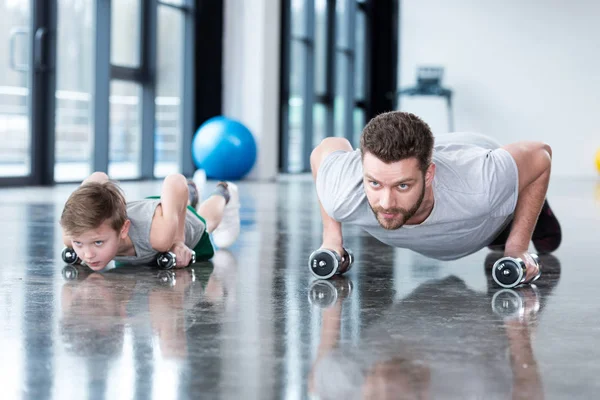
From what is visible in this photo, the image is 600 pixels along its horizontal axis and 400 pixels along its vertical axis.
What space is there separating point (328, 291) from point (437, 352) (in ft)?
2.07

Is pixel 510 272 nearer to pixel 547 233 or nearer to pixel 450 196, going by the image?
pixel 450 196

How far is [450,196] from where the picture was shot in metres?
2.05

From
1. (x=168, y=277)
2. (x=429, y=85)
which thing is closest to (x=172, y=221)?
(x=168, y=277)

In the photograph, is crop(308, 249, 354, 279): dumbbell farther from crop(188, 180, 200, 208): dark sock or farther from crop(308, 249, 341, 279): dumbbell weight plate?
crop(188, 180, 200, 208): dark sock

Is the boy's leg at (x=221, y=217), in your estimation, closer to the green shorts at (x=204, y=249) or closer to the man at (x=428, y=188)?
the green shorts at (x=204, y=249)

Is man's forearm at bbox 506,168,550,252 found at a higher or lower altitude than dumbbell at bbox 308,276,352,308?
higher

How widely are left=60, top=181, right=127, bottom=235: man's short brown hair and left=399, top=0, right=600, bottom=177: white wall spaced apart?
30.5 ft

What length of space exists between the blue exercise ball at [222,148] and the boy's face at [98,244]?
477cm

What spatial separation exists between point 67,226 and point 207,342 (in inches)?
32.4

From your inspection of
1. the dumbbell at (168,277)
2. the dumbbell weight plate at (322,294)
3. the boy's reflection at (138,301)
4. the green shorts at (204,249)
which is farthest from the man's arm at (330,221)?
the green shorts at (204,249)

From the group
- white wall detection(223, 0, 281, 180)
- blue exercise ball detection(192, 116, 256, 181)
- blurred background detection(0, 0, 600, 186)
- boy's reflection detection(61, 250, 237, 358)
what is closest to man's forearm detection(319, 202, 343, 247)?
boy's reflection detection(61, 250, 237, 358)

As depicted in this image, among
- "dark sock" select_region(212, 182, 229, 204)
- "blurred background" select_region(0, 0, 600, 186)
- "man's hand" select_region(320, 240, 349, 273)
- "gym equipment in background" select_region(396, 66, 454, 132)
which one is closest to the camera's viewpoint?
"man's hand" select_region(320, 240, 349, 273)

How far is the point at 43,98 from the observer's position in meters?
6.04

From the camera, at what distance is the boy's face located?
219 cm
